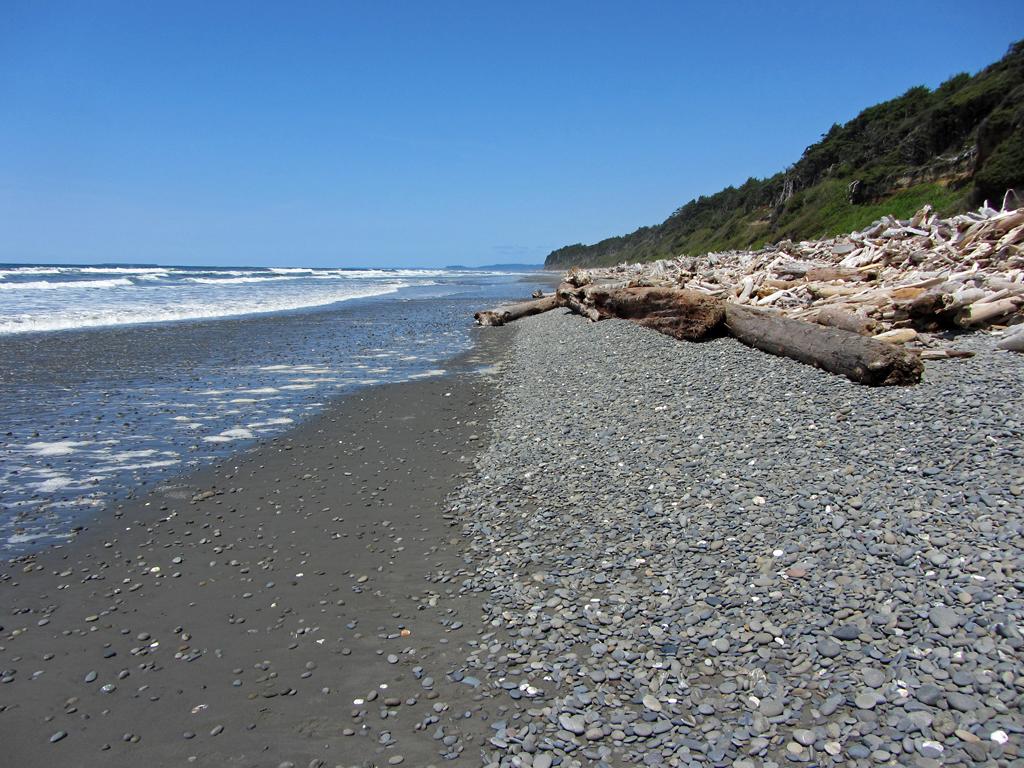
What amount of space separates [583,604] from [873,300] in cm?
931

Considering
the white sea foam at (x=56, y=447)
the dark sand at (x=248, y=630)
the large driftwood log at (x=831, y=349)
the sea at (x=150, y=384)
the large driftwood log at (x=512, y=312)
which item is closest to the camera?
the dark sand at (x=248, y=630)

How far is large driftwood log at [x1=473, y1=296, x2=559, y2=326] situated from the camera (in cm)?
2405

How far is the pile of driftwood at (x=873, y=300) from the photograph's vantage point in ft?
27.9

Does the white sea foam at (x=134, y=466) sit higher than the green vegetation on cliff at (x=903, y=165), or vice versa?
the green vegetation on cliff at (x=903, y=165)

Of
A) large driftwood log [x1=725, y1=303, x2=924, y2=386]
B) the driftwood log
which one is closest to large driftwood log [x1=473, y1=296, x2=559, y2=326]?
the driftwood log

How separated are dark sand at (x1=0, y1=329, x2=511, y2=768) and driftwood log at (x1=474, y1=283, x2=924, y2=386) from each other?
5143mm

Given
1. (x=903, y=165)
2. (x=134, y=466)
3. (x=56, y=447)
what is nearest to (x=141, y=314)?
(x=56, y=447)

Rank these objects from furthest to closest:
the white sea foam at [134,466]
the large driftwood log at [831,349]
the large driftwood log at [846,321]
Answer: the large driftwood log at [846,321], the white sea foam at [134,466], the large driftwood log at [831,349]

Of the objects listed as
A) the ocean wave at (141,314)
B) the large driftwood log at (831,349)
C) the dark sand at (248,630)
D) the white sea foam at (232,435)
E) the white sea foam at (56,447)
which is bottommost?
the dark sand at (248,630)

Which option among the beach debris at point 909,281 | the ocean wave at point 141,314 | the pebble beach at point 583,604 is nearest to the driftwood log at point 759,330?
the pebble beach at point 583,604

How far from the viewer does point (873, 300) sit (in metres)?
11.3

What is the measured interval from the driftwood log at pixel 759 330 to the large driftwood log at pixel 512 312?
144 inches

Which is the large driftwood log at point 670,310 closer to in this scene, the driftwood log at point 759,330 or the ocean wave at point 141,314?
the driftwood log at point 759,330

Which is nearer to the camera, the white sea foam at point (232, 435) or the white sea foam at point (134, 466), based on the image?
the white sea foam at point (134, 466)
